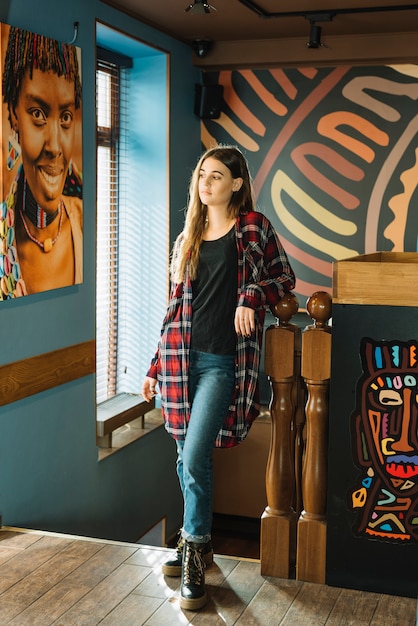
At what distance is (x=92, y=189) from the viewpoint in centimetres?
445

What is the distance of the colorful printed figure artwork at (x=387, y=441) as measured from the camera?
2650 millimetres

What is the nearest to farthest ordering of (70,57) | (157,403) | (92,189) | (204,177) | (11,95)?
(204,177) < (11,95) < (70,57) < (92,189) < (157,403)

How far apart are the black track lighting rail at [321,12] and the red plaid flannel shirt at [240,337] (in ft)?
7.24

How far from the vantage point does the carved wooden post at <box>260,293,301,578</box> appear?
9.29ft

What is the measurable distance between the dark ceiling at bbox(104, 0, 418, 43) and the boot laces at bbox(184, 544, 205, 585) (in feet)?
9.76

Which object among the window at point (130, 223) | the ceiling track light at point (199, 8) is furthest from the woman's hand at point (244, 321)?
the window at point (130, 223)

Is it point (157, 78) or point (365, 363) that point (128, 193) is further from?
point (365, 363)

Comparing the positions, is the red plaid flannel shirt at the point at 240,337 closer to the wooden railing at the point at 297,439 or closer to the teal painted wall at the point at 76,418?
the wooden railing at the point at 297,439

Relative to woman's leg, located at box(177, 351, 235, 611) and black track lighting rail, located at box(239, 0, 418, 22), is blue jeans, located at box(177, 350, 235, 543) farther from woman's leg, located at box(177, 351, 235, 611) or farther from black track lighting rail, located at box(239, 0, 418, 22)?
black track lighting rail, located at box(239, 0, 418, 22)

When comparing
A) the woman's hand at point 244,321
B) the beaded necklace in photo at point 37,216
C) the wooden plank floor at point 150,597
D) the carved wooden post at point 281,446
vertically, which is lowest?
the wooden plank floor at point 150,597

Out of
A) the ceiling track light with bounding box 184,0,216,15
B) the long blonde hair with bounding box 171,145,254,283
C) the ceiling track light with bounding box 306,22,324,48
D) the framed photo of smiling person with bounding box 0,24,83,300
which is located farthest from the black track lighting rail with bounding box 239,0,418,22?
the long blonde hair with bounding box 171,145,254,283

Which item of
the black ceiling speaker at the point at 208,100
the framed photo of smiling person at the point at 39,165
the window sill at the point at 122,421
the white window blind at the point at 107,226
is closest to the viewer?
the framed photo of smiling person at the point at 39,165

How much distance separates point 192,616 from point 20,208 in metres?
1.96

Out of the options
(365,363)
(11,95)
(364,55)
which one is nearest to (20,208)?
(11,95)
